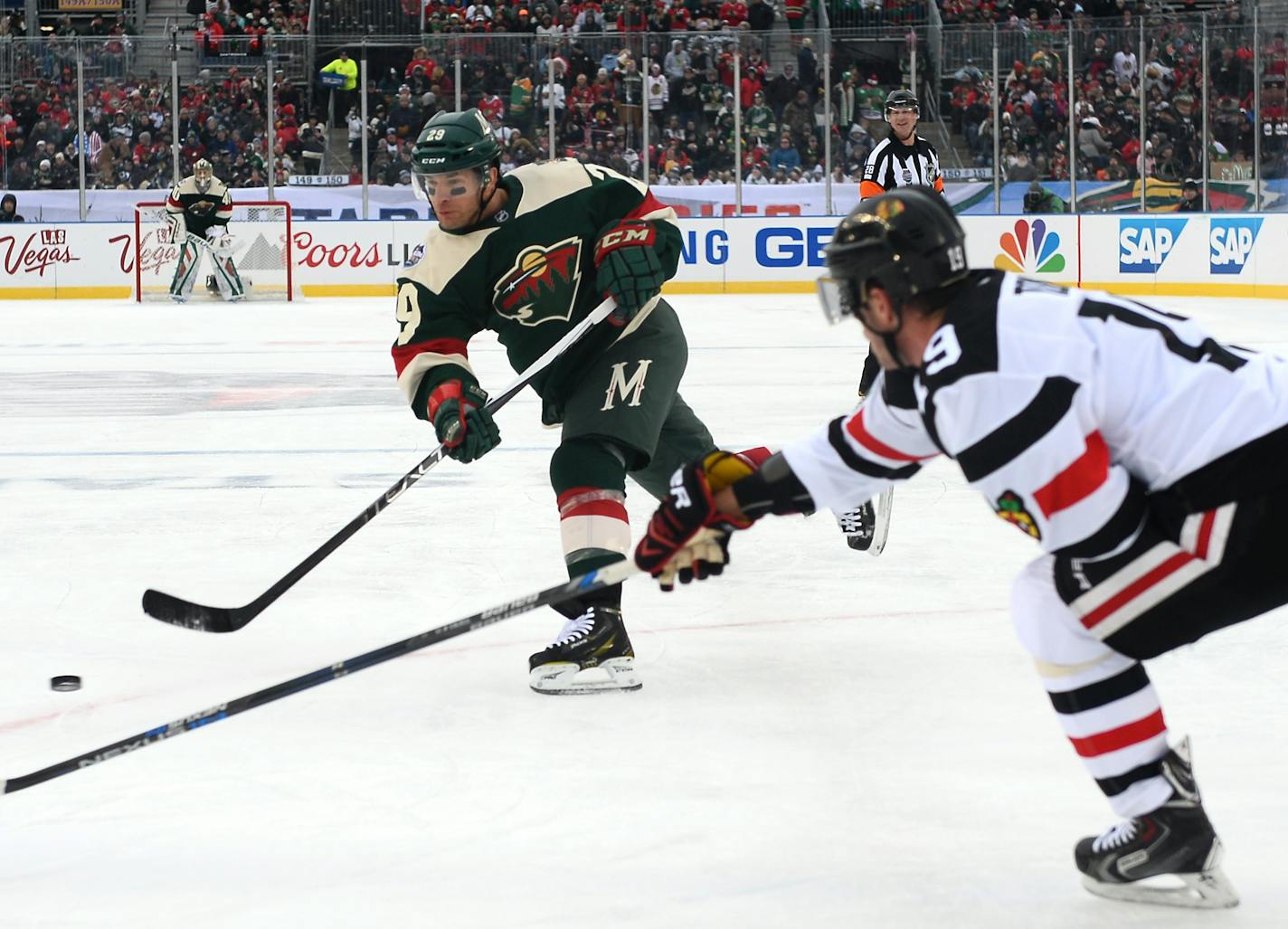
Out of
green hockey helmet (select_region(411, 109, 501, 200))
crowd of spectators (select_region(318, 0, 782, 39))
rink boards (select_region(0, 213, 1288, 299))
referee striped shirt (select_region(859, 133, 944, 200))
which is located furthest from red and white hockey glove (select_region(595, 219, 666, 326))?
crowd of spectators (select_region(318, 0, 782, 39))

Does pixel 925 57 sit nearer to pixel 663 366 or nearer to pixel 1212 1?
pixel 1212 1

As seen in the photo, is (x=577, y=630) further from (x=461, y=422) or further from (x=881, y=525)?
(x=881, y=525)

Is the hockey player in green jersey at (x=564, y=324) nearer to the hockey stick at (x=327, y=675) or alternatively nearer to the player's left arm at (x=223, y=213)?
the hockey stick at (x=327, y=675)

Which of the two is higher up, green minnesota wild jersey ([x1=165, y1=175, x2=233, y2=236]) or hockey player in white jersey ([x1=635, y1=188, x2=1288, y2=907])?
green minnesota wild jersey ([x1=165, y1=175, x2=233, y2=236])

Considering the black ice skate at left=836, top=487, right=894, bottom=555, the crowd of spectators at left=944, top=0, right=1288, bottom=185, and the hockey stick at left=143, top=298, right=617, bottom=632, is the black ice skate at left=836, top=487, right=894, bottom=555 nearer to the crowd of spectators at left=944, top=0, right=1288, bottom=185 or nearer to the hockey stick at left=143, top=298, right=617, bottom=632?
the hockey stick at left=143, top=298, right=617, bottom=632

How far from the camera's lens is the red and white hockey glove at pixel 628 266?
3270mm

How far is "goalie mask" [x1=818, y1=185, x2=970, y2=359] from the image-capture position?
1.85 m

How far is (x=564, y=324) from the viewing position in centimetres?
337

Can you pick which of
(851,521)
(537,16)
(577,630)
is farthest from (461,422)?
(537,16)

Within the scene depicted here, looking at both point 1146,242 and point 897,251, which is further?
point 1146,242

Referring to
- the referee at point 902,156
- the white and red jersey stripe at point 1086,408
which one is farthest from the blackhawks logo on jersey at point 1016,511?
the referee at point 902,156

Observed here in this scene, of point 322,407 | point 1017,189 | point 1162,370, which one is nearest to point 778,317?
point 1017,189

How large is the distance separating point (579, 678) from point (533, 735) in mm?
296

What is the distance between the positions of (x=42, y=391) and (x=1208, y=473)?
23.4 ft
